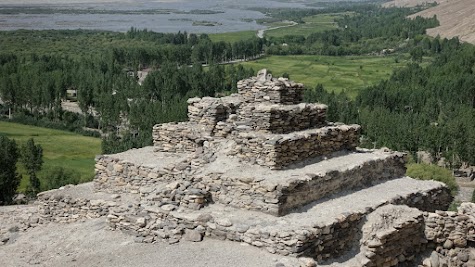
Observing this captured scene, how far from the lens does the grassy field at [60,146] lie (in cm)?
5206

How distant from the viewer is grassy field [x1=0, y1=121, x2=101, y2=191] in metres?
52.1

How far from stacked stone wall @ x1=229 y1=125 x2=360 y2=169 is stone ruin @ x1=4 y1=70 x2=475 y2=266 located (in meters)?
0.03

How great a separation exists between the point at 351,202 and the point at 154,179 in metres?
6.00

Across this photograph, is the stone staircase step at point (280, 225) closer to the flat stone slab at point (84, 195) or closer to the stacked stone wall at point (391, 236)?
the stacked stone wall at point (391, 236)

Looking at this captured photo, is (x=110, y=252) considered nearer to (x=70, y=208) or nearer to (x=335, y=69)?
(x=70, y=208)

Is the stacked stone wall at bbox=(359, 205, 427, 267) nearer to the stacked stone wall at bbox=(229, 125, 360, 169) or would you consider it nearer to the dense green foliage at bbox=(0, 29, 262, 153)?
the stacked stone wall at bbox=(229, 125, 360, 169)

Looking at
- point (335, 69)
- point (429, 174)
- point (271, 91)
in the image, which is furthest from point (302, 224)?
point (335, 69)

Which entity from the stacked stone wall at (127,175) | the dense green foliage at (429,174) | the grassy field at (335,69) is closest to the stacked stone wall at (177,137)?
the stacked stone wall at (127,175)

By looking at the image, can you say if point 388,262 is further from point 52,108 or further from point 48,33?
point 48,33

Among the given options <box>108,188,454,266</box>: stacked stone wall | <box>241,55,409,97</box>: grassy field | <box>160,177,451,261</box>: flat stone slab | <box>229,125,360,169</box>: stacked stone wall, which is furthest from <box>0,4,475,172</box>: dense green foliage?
<box>160,177,451,261</box>: flat stone slab

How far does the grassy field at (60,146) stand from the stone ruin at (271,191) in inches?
1083

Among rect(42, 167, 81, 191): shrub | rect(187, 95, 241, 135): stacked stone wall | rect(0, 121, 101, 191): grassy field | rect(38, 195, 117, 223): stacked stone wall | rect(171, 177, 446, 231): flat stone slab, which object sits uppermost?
rect(187, 95, 241, 135): stacked stone wall

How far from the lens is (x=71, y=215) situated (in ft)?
60.4

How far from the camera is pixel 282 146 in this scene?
16.5 meters
